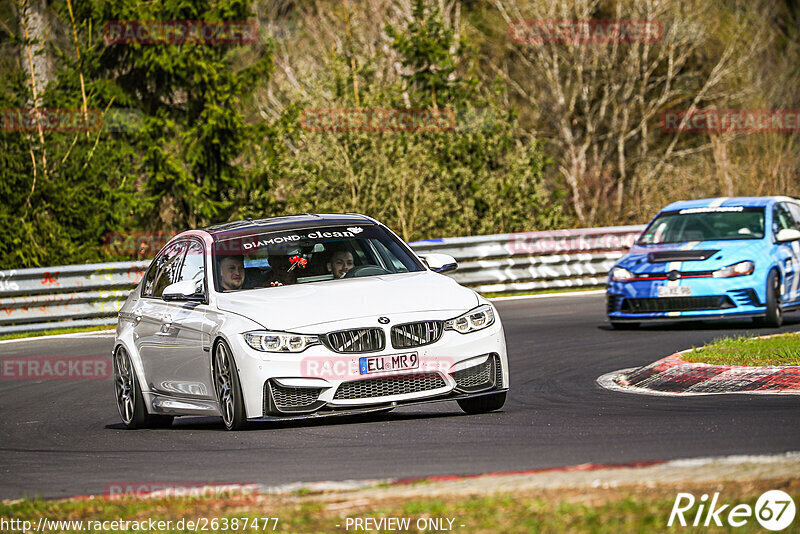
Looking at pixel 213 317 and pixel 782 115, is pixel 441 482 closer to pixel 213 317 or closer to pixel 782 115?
pixel 213 317

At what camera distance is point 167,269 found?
1156 centimetres

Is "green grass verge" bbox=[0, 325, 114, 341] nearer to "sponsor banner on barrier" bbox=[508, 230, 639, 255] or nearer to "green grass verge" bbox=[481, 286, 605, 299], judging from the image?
"green grass verge" bbox=[481, 286, 605, 299]

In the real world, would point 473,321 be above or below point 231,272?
below

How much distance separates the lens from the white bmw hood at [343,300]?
942 cm

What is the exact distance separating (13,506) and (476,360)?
3691 mm

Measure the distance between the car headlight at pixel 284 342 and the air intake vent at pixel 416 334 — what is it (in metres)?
0.53

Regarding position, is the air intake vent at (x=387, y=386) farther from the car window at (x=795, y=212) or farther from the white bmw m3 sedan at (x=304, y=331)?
the car window at (x=795, y=212)

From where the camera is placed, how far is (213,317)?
993 cm

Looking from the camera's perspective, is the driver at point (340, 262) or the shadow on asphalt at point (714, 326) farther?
the shadow on asphalt at point (714, 326)

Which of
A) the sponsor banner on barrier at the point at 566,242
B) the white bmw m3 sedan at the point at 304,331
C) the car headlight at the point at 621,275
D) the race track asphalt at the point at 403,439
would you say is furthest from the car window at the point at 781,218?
the white bmw m3 sedan at the point at 304,331

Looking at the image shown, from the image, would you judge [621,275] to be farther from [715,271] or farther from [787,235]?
[787,235]
